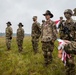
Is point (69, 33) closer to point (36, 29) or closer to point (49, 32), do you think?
point (49, 32)


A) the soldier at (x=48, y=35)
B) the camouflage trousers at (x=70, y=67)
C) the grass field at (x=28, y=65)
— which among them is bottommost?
the grass field at (x=28, y=65)

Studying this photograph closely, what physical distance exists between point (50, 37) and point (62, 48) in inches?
222

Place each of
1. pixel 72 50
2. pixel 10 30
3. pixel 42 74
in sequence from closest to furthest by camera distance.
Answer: pixel 72 50 < pixel 42 74 < pixel 10 30

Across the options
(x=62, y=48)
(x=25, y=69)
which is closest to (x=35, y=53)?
(x=25, y=69)

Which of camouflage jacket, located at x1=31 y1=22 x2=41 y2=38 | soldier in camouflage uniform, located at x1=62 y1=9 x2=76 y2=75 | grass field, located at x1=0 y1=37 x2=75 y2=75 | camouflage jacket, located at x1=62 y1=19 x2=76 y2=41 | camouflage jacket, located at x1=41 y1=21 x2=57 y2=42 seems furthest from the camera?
camouflage jacket, located at x1=31 y1=22 x2=41 y2=38

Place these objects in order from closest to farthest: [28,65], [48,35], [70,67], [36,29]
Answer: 1. [70,67]
2. [48,35]
3. [28,65]
4. [36,29]

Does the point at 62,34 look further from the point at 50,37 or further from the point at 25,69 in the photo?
the point at 25,69

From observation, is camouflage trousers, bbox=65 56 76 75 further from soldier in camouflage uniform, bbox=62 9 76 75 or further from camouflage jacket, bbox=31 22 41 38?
camouflage jacket, bbox=31 22 41 38

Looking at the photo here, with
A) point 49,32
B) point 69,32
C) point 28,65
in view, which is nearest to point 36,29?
point 28,65

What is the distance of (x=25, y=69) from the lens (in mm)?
14859

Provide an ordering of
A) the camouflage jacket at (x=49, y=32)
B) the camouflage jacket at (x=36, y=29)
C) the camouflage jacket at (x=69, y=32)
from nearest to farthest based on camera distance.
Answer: the camouflage jacket at (x=69, y=32), the camouflage jacket at (x=49, y=32), the camouflage jacket at (x=36, y=29)

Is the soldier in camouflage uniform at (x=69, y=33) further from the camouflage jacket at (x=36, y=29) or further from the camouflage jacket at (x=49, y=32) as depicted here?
the camouflage jacket at (x=36, y=29)

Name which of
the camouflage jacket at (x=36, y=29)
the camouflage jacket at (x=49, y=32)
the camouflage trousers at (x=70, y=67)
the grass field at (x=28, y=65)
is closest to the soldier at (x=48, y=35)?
the camouflage jacket at (x=49, y=32)

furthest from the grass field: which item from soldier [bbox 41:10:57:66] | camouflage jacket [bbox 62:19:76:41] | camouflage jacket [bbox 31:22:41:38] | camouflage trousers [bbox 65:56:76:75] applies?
camouflage jacket [bbox 62:19:76:41]
